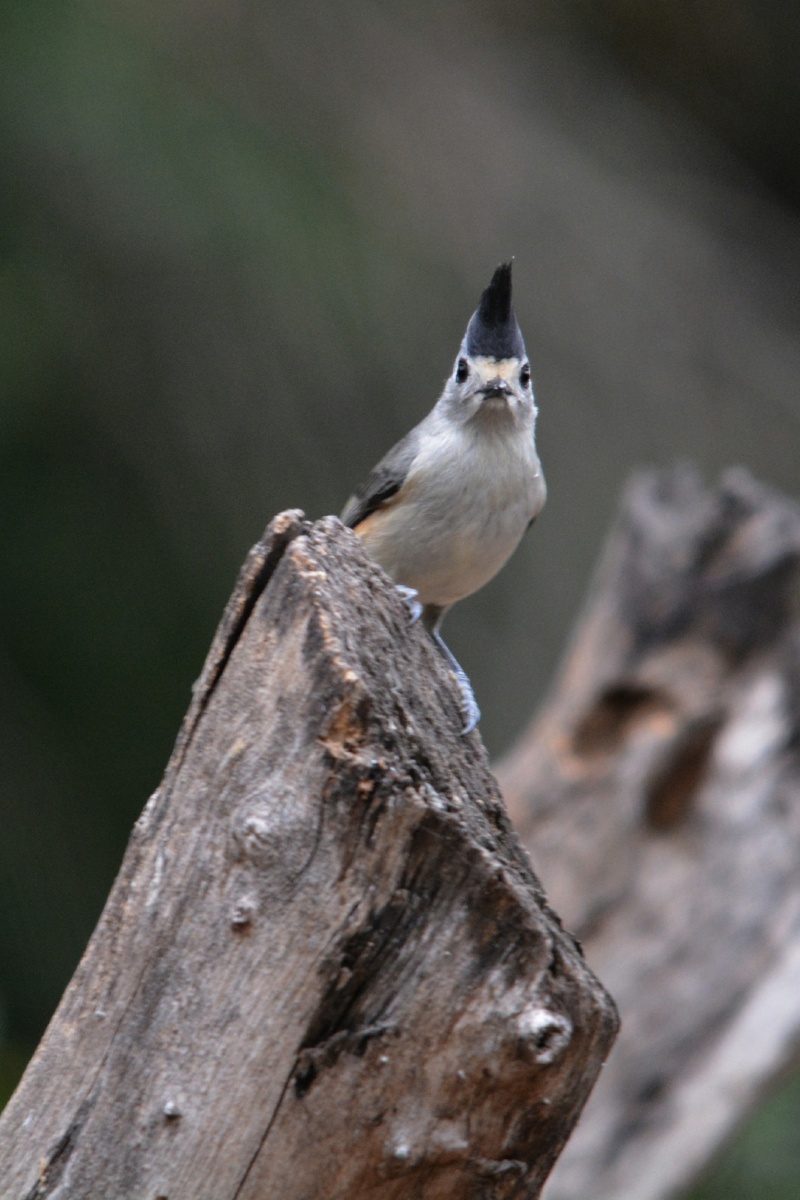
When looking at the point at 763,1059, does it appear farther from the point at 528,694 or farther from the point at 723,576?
the point at 528,694

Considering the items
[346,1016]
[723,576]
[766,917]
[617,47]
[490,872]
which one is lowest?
[346,1016]

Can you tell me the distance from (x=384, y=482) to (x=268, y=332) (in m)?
2.30

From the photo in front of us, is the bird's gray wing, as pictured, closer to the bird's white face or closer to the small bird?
the small bird

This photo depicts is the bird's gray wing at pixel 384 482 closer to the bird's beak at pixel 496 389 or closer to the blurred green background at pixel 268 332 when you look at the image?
the bird's beak at pixel 496 389

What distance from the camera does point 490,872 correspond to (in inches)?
56.4

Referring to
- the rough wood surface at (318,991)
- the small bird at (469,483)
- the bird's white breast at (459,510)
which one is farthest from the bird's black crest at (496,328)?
the rough wood surface at (318,991)

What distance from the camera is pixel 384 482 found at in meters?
3.05

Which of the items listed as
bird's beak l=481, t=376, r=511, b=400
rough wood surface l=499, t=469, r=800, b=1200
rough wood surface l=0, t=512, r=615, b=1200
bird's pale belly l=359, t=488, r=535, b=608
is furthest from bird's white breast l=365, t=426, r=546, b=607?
rough wood surface l=0, t=512, r=615, b=1200

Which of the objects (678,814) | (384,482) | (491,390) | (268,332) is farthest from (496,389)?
(268,332)

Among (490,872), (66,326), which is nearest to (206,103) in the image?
(66,326)

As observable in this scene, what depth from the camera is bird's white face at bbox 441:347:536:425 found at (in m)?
2.84

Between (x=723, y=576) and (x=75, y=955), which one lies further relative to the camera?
(x=75, y=955)

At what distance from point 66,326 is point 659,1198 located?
3589 millimetres

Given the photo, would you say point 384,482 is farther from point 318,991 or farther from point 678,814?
point 318,991
